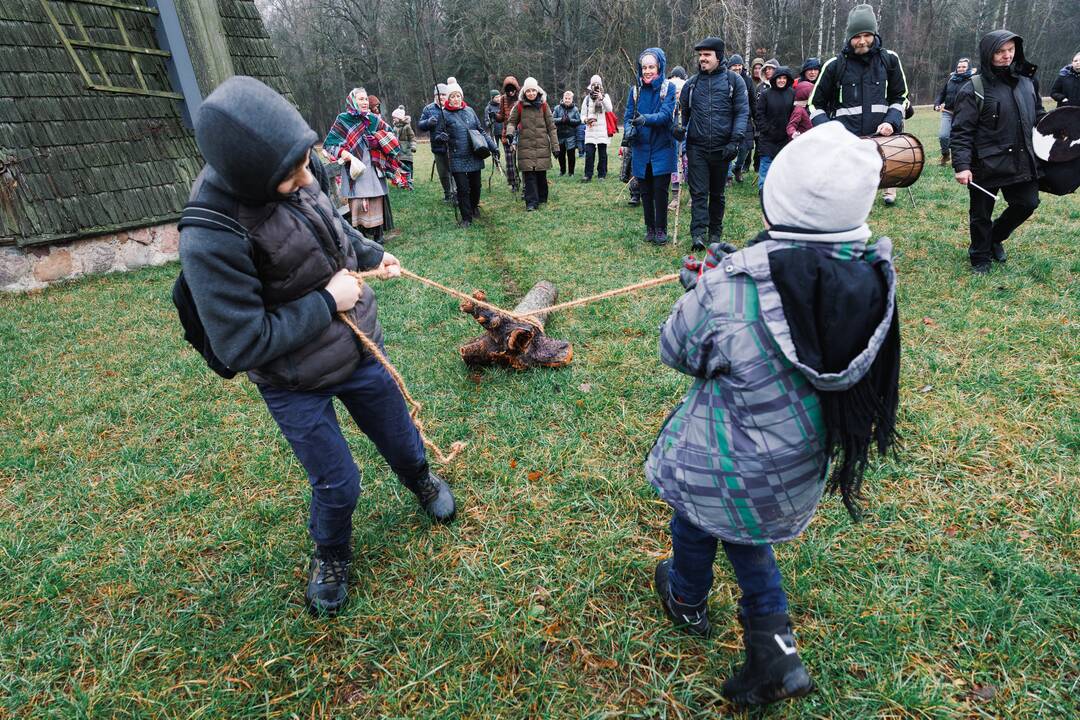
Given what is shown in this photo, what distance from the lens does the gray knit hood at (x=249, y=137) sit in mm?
1525

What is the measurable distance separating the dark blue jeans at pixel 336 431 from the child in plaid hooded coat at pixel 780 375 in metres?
1.09

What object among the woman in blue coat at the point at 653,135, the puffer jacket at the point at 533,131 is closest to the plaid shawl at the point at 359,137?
the puffer jacket at the point at 533,131

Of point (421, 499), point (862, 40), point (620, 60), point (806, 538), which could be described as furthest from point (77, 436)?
point (620, 60)

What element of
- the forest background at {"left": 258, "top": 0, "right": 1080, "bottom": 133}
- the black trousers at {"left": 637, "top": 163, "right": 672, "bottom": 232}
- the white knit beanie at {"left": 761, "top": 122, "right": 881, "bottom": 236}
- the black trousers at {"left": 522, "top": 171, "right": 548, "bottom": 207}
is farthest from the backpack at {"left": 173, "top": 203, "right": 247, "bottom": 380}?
the forest background at {"left": 258, "top": 0, "right": 1080, "bottom": 133}

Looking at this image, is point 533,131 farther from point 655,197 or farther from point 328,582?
point 328,582

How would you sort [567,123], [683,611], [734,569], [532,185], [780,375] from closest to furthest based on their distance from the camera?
[780,375], [734,569], [683,611], [532,185], [567,123]

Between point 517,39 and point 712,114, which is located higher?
point 517,39

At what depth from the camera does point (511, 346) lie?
398 centimetres

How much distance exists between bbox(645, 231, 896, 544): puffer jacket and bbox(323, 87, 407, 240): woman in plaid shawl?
6.68 m

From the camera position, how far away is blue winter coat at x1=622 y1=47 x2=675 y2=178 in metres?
6.76

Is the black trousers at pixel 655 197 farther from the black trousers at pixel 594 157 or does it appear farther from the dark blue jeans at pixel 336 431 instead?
the black trousers at pixel 594 157

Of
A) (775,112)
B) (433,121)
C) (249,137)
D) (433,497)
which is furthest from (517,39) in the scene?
(249,137)

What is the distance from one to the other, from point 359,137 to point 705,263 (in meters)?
6.88

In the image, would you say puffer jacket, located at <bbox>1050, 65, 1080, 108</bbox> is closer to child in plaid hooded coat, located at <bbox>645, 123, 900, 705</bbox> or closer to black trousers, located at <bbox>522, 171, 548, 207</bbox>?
black trousers, located at <bbox>522, 171, 548, 207</bbox>
